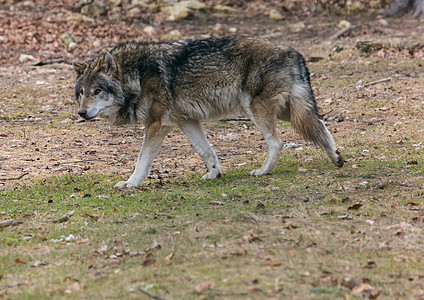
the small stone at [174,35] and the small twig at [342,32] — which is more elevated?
the small twig at [342,32]

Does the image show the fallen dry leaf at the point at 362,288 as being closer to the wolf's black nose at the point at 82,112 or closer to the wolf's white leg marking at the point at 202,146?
the wolf's white leg marking at the point at 202,146

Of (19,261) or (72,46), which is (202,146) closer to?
(19,261)

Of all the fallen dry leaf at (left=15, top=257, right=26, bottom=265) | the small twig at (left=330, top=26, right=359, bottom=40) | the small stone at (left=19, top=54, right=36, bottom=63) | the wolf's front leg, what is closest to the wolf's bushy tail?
the wolf's front leg

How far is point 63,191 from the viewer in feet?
25.5

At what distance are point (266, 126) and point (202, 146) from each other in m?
1.03

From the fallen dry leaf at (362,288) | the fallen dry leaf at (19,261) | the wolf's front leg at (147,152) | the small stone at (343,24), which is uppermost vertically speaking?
the fallen dry leaf at (362,288)

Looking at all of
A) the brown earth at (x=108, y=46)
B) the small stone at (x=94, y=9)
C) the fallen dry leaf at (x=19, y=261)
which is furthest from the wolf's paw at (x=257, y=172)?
the small stone at (x=94, y=9)

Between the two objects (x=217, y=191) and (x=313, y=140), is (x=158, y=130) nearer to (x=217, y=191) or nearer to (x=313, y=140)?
(x=217, y=191)

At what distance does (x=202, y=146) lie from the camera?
8.40m

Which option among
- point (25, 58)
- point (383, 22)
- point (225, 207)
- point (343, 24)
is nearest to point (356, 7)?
point (383, 22)

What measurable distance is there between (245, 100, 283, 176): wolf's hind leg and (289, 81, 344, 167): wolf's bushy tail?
0.31 metres

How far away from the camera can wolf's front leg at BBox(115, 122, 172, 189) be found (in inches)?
307

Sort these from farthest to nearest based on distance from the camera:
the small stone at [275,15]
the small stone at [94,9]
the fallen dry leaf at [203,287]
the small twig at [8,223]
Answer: the small stone at [275,15], the small stone at [94,9], the small twig at [8,223], the fallen dry leaf at [203,287]

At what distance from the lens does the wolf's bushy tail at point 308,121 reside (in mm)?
7910
